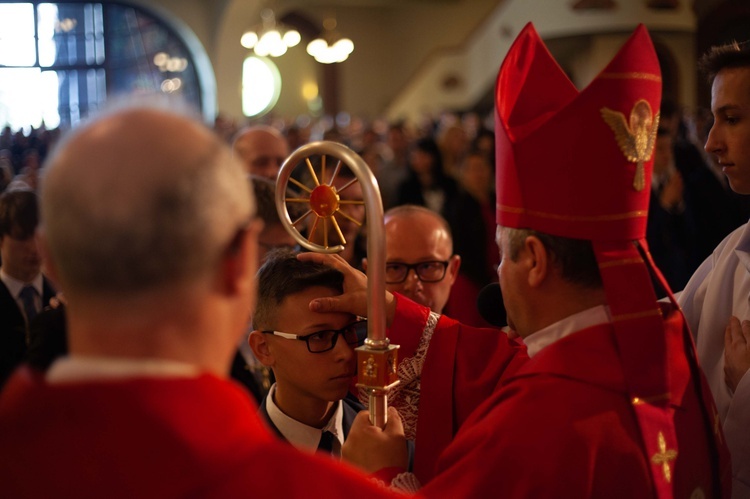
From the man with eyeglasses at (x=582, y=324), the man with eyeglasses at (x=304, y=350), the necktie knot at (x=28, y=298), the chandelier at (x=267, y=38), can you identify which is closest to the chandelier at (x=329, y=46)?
the chandelier at (x=267, y=38)

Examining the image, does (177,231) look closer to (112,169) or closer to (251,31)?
(112,169)

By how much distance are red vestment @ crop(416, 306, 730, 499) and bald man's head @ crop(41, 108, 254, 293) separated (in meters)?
0.74

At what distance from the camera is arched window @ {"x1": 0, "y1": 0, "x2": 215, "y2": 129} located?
16.9m

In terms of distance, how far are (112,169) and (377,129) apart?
12914 millimetres

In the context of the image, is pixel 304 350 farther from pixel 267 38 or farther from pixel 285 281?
pixel 267 38

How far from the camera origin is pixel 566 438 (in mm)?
1571

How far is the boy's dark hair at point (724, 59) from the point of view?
2.45 m

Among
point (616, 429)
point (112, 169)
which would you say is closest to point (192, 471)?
point (112, 169)

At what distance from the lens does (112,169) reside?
1016 mm

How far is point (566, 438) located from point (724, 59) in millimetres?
1411

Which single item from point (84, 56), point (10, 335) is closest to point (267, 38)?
point (84, 56)

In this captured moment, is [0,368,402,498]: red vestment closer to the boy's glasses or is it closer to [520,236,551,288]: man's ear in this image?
[520,236,551,288]: man's ear

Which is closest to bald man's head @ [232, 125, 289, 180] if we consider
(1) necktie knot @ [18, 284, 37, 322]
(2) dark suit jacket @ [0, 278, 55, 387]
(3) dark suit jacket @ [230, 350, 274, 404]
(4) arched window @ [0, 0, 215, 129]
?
(1) necktie knot @ [18, 284, 37, 322]

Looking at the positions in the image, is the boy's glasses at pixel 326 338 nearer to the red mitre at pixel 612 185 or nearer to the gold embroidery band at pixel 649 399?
the red mitre at pixel 612 185
